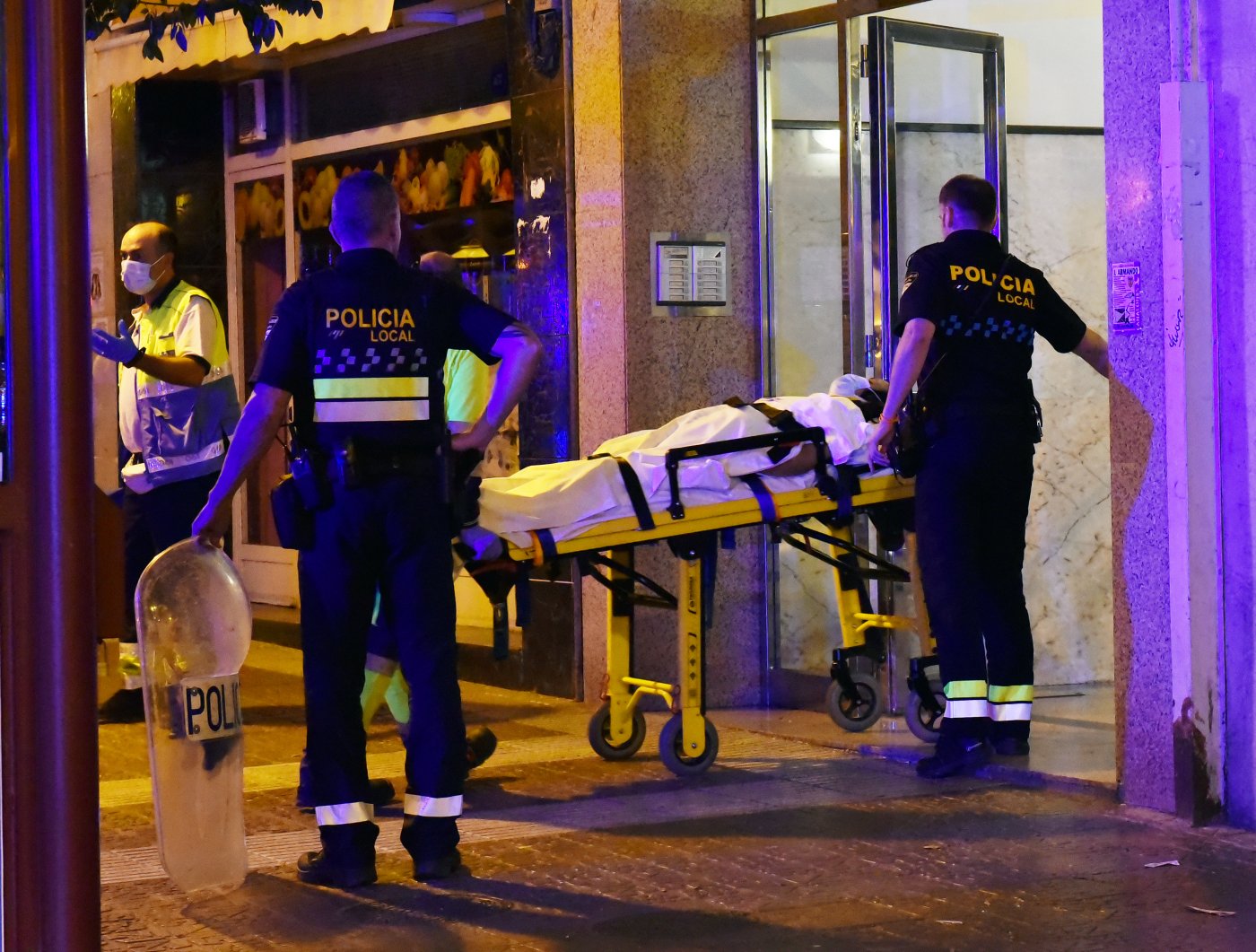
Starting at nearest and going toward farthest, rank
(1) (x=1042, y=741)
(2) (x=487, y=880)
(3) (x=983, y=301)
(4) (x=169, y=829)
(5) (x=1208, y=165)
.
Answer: (4) (x=169, y=829), (2) (x=487, y=880), (5) (x=1208, y=165), (3) (x=983, y=301), (1) (x=1042, y=741)

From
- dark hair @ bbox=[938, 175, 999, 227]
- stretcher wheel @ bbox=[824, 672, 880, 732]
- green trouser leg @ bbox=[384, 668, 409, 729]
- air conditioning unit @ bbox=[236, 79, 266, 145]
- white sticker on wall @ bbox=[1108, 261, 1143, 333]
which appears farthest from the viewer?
air conditioning unit @ bbox=[236, 79, 266, 145]

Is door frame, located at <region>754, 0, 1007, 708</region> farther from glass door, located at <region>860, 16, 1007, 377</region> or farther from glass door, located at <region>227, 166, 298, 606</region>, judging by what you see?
glass door, located at <region>227, 166, 298, 606</region>

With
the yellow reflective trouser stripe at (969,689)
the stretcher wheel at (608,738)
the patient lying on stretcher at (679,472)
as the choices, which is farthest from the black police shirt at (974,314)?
the stretcher wheel at (608,738)

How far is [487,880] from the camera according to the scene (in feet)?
17.7

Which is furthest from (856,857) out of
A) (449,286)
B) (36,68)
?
(36,68)

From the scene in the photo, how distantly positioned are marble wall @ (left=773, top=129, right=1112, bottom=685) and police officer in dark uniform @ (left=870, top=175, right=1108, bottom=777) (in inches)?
64.3

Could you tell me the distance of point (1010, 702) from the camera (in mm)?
6891

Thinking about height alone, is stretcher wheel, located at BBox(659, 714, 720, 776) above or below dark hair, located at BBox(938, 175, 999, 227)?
below

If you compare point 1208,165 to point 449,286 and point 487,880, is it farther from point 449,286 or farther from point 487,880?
point 487,880

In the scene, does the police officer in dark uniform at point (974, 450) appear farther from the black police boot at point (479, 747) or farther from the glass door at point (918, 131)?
the black police boot at point (479, 747)

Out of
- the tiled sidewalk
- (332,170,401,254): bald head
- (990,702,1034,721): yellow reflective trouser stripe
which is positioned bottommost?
the tiled sidewalk

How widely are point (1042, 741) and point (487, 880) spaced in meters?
2.94

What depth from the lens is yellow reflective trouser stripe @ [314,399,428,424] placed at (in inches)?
212

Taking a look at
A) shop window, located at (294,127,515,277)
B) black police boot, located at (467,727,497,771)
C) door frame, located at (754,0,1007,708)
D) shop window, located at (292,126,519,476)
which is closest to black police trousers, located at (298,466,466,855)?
black police boot, located at (467,727,497,771)
